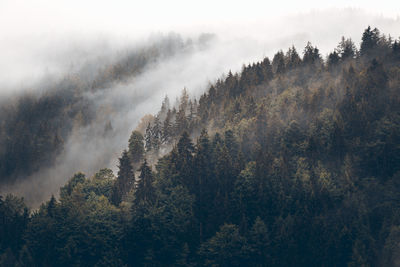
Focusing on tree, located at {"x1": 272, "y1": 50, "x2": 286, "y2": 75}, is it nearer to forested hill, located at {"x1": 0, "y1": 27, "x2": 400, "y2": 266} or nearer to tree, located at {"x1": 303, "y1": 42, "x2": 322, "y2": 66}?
tree, located at {"x1": 303, "y1": 42, "x2": 322, "y2": 66}

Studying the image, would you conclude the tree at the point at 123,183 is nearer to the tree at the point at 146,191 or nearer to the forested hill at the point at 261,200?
the forested hill at the point at 261,200

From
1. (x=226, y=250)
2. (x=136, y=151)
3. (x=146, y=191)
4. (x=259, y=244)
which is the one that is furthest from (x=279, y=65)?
(x=226, y=250)

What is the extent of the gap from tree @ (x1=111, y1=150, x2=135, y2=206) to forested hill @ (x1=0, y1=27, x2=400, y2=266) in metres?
0.28

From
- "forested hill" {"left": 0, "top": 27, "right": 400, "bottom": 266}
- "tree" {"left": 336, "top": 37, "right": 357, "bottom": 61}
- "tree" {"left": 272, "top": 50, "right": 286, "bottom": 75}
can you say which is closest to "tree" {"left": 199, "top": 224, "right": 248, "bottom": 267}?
"forested hill" {"left": 0, "top": 27, "right": 400, "bottom": 266}

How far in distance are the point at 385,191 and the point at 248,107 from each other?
48.0 m

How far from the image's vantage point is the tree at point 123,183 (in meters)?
110

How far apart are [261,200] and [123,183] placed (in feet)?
→ 114

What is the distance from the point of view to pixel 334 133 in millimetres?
103938

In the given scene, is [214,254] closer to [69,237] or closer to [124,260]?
[124,260]

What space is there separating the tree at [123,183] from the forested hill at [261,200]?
280 mm

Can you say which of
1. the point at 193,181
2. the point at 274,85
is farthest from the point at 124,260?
the point at 274,85

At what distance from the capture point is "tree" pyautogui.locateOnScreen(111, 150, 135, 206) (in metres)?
110

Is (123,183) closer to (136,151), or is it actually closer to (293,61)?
(136,151)

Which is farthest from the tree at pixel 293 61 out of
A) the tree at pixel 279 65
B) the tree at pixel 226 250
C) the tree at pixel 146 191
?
the tree at pixel 226 250
